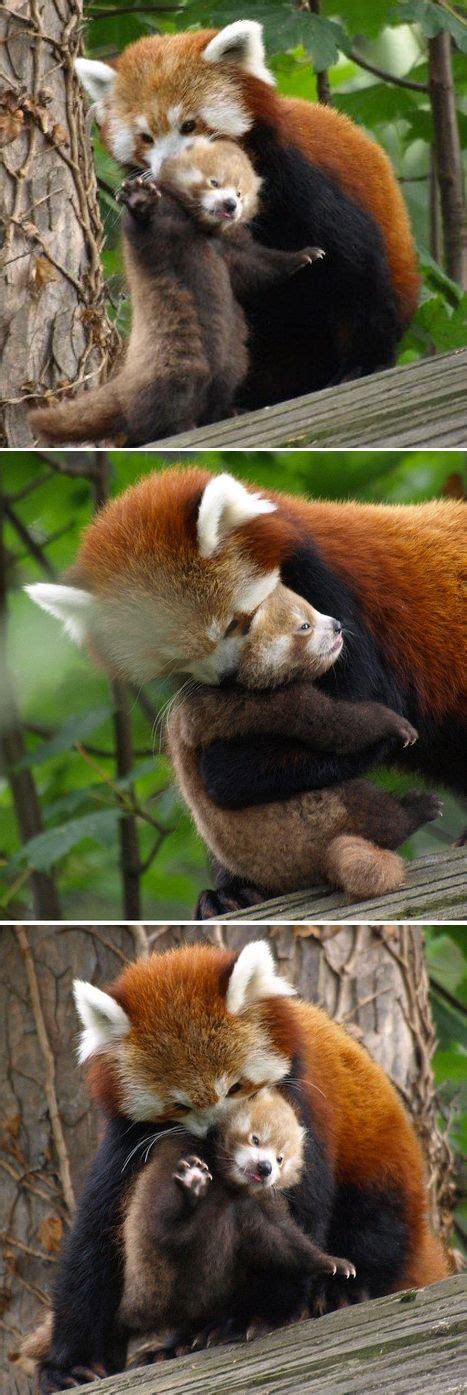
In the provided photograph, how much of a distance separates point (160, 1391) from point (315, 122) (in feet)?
8.86

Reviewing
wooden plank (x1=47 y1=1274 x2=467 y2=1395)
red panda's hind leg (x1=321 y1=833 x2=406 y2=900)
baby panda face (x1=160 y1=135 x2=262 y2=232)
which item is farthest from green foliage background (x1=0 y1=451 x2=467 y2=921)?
wooden plank (x1=47 y1=1274 x2=467 y2=1395)

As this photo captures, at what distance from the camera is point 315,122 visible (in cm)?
365

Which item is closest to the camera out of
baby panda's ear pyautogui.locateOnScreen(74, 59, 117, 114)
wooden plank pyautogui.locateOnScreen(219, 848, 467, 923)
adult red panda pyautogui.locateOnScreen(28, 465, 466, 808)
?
wooden plank pyautogui.locateOnScreen(219, 848, 467, 923)

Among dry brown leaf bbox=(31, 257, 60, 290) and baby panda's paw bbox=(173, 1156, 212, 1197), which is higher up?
dry brown leaf bbox=(31, 257, 60, 290)

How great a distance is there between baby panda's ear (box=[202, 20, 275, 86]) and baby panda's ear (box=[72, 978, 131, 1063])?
A: 190 cm

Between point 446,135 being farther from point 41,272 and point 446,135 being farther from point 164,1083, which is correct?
point 164,1083

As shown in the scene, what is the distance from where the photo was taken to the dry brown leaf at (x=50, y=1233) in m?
4.18

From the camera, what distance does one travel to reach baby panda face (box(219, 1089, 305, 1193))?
276cm

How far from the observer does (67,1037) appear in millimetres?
4340

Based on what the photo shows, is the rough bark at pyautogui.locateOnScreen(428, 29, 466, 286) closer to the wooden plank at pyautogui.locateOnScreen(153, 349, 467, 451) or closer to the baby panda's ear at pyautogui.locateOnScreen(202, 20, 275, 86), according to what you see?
the baby panda's ear at pyautogui.locateOnScreen(202, 20, 275, 86)

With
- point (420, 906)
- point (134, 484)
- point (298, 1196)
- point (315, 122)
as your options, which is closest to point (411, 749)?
point (420, 906)

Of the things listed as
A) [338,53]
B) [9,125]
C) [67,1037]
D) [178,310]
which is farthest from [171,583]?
[338,53]

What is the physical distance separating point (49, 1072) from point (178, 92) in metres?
2.52

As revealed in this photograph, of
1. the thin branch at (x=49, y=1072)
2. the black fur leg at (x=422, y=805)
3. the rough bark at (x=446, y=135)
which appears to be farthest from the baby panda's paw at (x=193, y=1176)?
the rough bark at (x=446, y=135)
